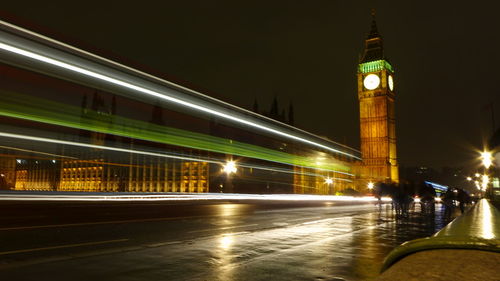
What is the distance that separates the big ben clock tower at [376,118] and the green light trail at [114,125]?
224 feet

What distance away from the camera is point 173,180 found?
59.6 meters

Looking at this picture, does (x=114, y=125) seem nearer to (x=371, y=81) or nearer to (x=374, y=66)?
(x=371, y=81)

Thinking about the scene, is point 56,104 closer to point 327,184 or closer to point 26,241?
point 26,241

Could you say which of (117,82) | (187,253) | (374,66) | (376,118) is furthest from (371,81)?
(187,253)

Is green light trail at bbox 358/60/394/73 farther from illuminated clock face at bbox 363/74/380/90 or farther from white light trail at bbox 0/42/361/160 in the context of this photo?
white light trail at bbox 0/42/361/160

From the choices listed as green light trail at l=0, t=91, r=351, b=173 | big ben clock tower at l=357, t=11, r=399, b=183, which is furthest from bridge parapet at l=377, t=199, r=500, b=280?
big ben clock tower at l=357, t=11, r=399, b=183

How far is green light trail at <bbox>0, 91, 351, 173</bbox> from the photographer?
13163 mm

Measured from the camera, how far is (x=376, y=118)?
312 ft

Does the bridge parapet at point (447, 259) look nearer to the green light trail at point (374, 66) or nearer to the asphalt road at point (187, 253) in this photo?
the asphalt road at point (187, 253)

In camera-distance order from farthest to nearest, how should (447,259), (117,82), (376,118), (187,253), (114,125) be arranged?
1. (376,118)
2. (114,125)
3. (117,82)
4. (187,253)
5. (447,259)

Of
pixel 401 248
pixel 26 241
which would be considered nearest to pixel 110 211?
pixel 26 241

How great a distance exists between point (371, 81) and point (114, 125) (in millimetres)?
85601

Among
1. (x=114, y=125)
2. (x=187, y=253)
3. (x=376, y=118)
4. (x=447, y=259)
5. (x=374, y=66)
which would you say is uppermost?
(x=374, y=66)

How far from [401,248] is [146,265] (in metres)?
5.12
